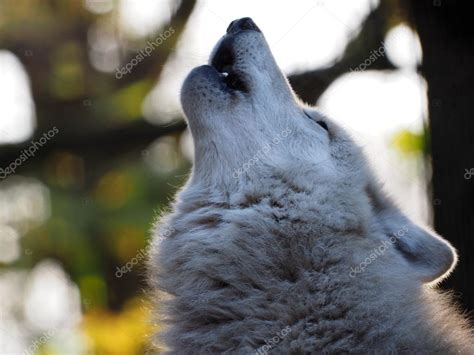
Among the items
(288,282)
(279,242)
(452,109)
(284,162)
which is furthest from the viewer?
(452,109)

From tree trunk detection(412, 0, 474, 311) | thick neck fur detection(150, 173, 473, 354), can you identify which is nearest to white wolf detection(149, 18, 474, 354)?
thick neck fur detection(150, 173, 473, 354)

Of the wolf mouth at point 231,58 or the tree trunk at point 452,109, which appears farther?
the tree trunk at point 452,109

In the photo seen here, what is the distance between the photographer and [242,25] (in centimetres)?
429

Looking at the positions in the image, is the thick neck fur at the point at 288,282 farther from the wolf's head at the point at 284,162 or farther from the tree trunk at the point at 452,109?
the tree trunk at the point at 452,109

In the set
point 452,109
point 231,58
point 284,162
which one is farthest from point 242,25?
point 452,109

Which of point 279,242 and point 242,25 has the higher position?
point 242,25

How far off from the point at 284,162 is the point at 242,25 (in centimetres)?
89

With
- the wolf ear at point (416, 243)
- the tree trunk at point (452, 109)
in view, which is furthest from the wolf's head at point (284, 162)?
the tree trunk at point (452, 109)

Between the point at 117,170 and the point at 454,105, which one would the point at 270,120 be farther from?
the point at 117,170

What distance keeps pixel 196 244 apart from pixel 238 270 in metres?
0.29

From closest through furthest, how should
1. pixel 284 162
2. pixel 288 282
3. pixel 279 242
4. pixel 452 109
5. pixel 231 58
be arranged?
pixel 288 282
pixel 279 242
pixel 284 162
pixel 231 58
pixel 452 109

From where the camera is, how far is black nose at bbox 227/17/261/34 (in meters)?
4.28

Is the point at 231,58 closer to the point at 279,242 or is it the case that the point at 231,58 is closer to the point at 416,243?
the point at 279,242

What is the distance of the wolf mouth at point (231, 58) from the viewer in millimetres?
4133
